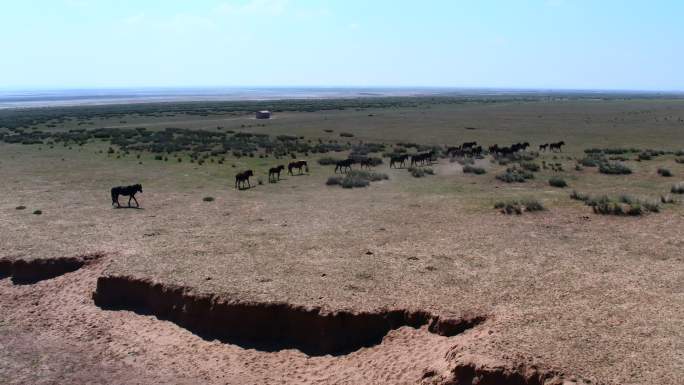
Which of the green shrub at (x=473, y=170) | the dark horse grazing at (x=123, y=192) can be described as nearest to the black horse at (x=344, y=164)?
the green shrub at (x=473, y=170)

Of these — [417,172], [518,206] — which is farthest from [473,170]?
[518,206]

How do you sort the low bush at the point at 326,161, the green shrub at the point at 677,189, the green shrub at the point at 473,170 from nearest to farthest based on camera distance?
the green shrub at the point at 677,189, the green shrub at the point at 473,170, the low bush at the point at 326,161

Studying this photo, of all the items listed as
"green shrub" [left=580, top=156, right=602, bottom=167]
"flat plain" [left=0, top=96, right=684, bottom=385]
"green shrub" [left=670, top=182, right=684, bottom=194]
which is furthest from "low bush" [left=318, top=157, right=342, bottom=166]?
"green shrub" [left=670, top=182, right=684, bottom=194]

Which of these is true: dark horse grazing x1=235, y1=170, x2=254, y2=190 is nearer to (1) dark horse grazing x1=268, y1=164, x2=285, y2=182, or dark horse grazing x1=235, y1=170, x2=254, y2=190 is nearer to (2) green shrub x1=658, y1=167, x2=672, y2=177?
(1) dark horse grazing x1=268, y1=164, x2=285, y2=182

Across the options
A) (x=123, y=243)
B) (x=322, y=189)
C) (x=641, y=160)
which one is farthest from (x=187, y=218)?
(x=641, y=160)

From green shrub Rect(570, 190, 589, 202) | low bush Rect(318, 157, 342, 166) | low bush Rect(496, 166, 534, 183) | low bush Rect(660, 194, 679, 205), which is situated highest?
low bush Rect(660, 194, 679, 205)

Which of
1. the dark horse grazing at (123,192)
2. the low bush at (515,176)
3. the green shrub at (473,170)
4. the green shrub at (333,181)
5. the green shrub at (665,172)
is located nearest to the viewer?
the dark horse grazing at (123,192)

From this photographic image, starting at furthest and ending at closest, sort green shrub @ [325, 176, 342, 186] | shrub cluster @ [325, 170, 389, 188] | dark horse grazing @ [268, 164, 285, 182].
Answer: dark horse grazing @ [268, 164, 285, 182] → green shrub @ [325, 176, 342, 186] → shrub cluster @ [325, 170, 389, 188]

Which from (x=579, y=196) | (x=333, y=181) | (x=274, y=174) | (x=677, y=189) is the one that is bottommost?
(x=274, y=174)

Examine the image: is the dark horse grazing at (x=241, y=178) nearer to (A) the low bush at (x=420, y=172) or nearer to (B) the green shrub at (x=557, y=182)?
(A) the low bush at (x=420, y=172)

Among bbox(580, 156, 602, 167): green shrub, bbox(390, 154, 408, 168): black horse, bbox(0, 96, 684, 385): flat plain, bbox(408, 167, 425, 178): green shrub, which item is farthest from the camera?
bbox(390, 154, 408, 168): black horse

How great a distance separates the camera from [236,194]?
2711 centimetres

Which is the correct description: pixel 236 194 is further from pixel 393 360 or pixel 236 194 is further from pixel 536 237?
pixel 393 360

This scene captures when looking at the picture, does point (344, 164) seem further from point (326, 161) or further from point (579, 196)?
point (579, 196)
